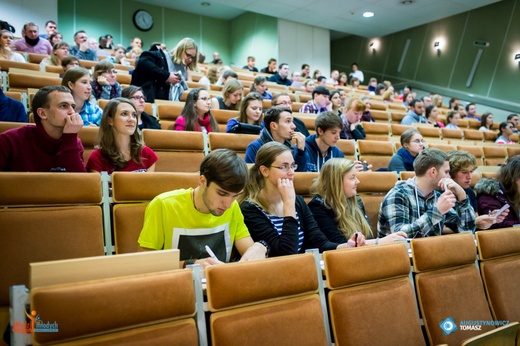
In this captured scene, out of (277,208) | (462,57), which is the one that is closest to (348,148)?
(277,208)

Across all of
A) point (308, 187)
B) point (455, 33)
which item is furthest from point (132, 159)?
point (455, 33)

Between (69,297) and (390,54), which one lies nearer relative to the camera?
(69,297)

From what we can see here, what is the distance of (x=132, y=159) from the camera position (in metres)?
1.76

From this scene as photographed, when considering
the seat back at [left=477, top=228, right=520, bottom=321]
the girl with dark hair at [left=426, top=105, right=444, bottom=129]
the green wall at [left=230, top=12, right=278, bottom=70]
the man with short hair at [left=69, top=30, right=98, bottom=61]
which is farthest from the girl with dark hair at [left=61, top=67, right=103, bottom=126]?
the green wall at [left=230, top=12, right=278, bottom=70]

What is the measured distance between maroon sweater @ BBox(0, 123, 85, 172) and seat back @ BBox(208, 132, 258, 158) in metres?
0.93

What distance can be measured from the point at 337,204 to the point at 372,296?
2.14ft

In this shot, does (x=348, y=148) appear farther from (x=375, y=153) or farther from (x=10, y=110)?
(x=10, y=110)

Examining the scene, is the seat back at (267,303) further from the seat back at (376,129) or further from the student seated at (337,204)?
the seat back at (376,129)

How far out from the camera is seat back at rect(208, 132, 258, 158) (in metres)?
2.37

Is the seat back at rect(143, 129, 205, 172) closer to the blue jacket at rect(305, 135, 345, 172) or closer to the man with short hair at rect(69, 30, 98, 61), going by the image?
the blue jacket at rect(305, 135, 345, 172)

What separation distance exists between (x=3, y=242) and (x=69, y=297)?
0.61 meters

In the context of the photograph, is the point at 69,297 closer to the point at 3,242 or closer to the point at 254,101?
the point at 3,242

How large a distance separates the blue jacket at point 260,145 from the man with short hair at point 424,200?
619 millimetres

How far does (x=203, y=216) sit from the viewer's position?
48.4 inches
